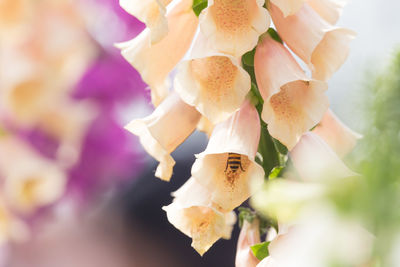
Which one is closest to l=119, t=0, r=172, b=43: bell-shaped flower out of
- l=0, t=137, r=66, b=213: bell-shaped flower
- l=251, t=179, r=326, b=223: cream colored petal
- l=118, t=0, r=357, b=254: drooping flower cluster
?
l=118, t=0, r=357, b=254: drooping flower cluster

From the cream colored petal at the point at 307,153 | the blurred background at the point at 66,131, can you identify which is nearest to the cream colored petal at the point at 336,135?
the cream colored petal at the point at 307,153

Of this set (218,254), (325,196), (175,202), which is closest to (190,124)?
(175,202)

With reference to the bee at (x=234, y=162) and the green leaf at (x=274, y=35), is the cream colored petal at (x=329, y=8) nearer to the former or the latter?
the green leaf at (x=274, y=35)

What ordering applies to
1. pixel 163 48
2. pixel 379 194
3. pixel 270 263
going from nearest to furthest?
pixel 379 194 < pixel 270 263 < pixel 163 48

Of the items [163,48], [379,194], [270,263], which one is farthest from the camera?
[163,48]

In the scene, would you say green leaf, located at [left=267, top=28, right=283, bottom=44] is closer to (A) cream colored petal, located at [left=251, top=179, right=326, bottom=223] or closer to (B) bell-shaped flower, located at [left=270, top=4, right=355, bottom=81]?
(B) bell-shaped flower, located at [left=270, top=4, right=355, bottom=81]

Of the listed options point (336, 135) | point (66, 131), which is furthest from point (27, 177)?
point (336, 135)

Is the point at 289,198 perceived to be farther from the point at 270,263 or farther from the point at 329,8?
the point at 329,8

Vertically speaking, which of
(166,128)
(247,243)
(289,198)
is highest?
(289,198)
